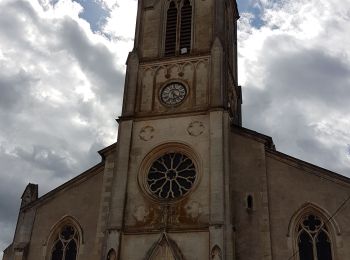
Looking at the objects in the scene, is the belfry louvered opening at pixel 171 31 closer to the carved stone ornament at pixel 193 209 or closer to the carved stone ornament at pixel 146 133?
the carved stone ornament at pixel 146 133

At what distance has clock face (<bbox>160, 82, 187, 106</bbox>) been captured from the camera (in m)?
26.9

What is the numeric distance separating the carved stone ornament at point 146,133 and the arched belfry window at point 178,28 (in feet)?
16.2

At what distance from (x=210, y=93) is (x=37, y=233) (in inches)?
460

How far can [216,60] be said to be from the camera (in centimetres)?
2695

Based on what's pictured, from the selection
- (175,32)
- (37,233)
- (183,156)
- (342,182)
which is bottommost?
(37,233)

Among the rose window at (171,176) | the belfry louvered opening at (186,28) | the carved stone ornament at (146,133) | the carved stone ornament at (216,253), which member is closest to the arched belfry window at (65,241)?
the rose window at (171,176)

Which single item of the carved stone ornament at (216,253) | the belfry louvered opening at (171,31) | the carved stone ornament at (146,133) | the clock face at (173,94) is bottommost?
the carved stone ornament at (216,253)

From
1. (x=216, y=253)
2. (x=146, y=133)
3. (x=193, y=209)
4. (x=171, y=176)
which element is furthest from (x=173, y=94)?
(x=216, y=253)

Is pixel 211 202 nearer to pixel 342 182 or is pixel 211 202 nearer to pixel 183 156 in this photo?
pixel 183 156

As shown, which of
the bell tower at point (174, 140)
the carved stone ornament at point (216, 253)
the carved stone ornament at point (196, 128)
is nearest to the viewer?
the carved stone ornament at point (216, 253)

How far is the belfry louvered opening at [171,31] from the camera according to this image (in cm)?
2878

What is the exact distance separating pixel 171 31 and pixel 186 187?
1011cm

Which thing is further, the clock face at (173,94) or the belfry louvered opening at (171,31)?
the belfry louvered opening at (171,31)

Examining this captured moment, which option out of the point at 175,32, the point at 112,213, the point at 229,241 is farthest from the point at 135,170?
the point at 175,32
